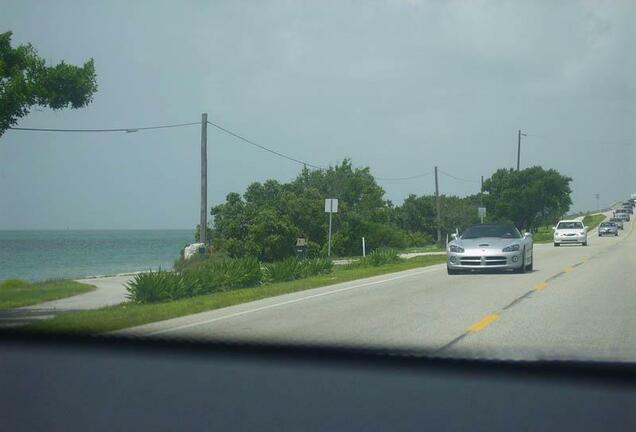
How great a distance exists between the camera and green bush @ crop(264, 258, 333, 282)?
21781mm

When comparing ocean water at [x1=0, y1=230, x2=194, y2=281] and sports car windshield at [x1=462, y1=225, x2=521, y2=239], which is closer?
sports car windshield at [x1=462, y1=225, x2=521, y2=239]

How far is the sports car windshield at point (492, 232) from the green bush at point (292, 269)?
462 cm

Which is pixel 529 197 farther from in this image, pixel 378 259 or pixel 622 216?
pixel 378 259

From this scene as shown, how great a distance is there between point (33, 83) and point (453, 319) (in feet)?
27.7

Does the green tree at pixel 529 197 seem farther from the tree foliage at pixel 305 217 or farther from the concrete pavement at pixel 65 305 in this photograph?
the concrete pavement at pixel 65 305

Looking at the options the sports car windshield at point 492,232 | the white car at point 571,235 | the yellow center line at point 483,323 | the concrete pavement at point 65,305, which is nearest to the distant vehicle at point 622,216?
the white car at point 571,235

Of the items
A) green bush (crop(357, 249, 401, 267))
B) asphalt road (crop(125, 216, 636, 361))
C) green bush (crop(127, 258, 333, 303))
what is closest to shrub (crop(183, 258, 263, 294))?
green bush (crop(127, 258, 333, 303))

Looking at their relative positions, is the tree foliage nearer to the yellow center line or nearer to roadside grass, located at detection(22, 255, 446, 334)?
roadside grass, located at detection(22, 255, 446, 334)

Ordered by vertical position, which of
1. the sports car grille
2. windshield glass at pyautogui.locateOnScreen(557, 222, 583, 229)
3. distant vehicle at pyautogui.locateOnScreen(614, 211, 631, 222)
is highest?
distant vehicle at pyautogui.locateOnScreen(614, 211, 631, 222)

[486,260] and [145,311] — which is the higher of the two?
[486,260]

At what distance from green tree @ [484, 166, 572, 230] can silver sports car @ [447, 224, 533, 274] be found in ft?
192

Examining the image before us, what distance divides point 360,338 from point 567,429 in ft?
15.5

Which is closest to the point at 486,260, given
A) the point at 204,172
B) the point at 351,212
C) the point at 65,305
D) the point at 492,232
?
the point at 492,232

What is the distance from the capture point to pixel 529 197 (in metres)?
81.4
